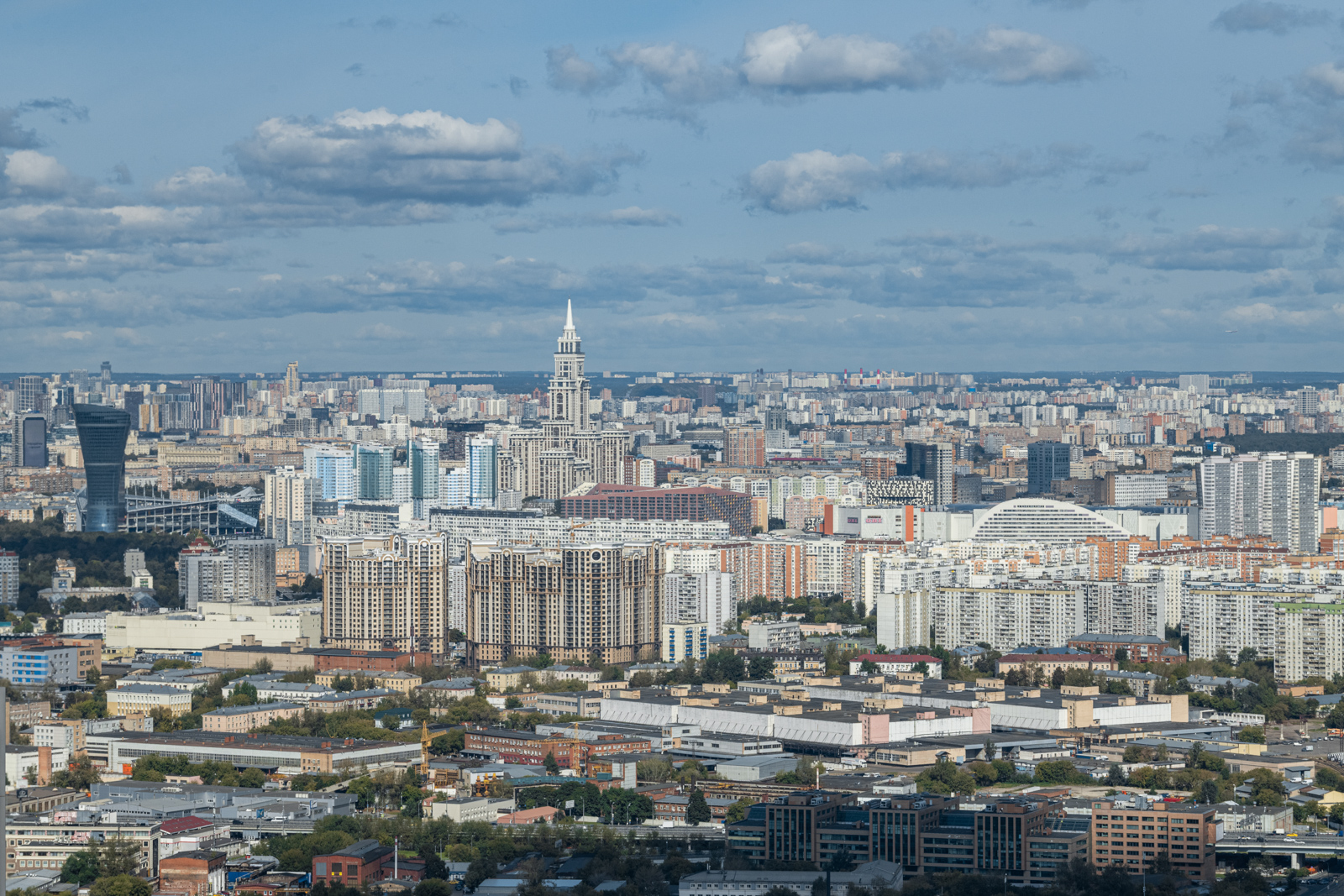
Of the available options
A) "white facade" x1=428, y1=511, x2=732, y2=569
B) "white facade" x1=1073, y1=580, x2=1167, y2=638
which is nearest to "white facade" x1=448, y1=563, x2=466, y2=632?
"white facade" x1=428, y1=511, x2=732, y2=569

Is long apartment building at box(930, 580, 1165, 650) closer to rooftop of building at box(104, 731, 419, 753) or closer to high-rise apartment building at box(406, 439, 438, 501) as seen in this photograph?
rooftop of building at box(104, 731, 419, 753)

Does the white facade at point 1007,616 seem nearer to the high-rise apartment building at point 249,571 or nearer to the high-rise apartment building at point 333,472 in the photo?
the high-rise apartment building at point 249,571

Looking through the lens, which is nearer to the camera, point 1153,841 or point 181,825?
point 1153,841

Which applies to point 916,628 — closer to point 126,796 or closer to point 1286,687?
point 1286,687

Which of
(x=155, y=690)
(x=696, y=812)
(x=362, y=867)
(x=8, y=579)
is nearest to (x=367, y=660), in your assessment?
(x=155, y=690)

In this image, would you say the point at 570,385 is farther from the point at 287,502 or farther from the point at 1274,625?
the point at 1274,625

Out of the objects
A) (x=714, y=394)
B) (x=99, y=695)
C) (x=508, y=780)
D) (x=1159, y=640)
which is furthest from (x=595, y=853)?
(x=714, y=394)

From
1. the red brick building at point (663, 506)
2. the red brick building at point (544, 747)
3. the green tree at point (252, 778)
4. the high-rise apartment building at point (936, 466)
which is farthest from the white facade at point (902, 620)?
the high-rise apartment building at point (936, 466)
